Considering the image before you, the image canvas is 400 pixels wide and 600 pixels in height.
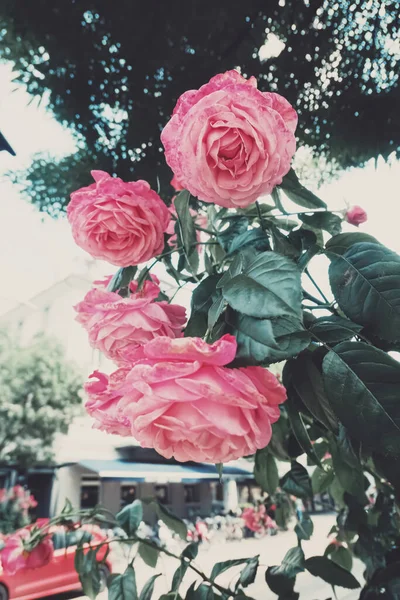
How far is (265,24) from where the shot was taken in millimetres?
665

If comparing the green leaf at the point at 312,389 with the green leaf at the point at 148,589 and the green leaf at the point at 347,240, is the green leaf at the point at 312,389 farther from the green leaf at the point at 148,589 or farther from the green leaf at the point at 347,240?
the green leaf at the point at 148,589

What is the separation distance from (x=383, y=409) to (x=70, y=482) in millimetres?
8641

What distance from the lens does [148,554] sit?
733 mm

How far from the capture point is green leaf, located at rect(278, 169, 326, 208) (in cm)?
44

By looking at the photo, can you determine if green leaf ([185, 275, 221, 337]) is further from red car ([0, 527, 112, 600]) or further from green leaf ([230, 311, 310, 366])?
red car ([0, 527, 112, 600])

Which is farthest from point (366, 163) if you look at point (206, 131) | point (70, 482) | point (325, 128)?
point (70, 482)

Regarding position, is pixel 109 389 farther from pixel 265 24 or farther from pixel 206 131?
pixel 265 24

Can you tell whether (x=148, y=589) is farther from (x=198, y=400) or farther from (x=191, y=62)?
(x=191, y=62)

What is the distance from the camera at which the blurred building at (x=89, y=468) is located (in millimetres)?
6961

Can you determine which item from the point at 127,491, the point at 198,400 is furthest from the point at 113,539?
the point at 127,491

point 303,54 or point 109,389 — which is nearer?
point 109,389

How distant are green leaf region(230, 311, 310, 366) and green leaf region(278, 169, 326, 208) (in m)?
0.21

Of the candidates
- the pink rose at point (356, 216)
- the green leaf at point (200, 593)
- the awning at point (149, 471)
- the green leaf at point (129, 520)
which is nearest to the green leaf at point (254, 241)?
the pink rose at point (356, 216)

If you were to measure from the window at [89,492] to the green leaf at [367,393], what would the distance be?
A: 862 centimetres
